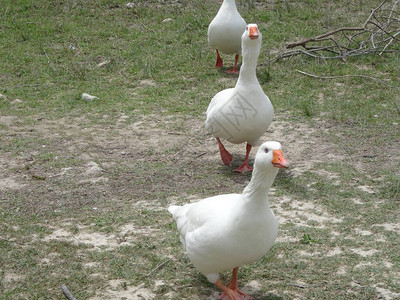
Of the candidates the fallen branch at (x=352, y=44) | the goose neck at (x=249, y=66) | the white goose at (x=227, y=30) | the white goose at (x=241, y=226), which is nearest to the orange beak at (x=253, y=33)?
the goose neck at (x=249, y=66)

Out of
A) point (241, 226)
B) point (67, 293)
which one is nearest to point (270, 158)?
point (241, 226)

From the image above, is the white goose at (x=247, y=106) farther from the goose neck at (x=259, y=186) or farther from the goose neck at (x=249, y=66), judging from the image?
the goose neck at (x=259, y=186)

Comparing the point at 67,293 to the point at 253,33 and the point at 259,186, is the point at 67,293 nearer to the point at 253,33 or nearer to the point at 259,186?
the point at 259,186

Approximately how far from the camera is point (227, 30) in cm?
885

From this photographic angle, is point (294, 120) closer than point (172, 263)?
No

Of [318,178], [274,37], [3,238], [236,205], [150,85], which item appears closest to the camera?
[236,205]

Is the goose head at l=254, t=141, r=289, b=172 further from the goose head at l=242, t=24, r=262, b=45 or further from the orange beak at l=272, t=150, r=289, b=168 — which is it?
the goose head at l=242, t=24, r=262, b=45

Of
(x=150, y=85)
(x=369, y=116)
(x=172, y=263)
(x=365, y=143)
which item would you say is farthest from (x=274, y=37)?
(x=172, y=263)

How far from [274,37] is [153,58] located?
2.20 metres

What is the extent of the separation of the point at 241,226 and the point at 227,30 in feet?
18.6

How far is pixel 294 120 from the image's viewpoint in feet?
23.9

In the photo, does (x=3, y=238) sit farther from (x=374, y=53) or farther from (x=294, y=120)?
(x=374, y=53)

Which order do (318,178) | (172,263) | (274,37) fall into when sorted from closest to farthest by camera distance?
(172,263) → (318,178) → (274,37)

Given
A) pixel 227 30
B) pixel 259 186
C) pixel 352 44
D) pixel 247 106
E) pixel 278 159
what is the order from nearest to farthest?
1. pixel 278 159
2. pixel 259 186
3. pixel 247 106
4. pixel 227 30
5. pixel 352 44
